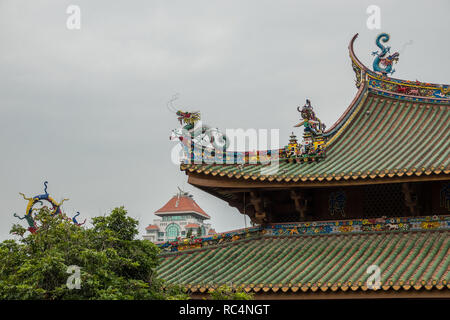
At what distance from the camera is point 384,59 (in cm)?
1791

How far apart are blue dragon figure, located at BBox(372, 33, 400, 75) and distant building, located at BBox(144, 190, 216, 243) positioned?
43.0 m

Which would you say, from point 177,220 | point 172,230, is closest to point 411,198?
point 172,230

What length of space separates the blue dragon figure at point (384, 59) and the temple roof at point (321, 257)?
5092mm

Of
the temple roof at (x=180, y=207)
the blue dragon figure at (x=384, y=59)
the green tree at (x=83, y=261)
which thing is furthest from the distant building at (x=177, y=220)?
the green tree at (x=83, y=261)

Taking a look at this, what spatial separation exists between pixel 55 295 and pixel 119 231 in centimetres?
157

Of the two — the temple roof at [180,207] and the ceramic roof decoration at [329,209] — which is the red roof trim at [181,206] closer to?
the temple roof at [180,207]

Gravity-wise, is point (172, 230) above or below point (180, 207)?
below

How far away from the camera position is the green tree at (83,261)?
961cm

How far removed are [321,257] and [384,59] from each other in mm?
6662

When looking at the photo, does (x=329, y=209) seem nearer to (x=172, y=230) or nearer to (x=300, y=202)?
(x=300, y=202)

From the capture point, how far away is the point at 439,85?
670 inches

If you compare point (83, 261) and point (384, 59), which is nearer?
point (83, 261)
